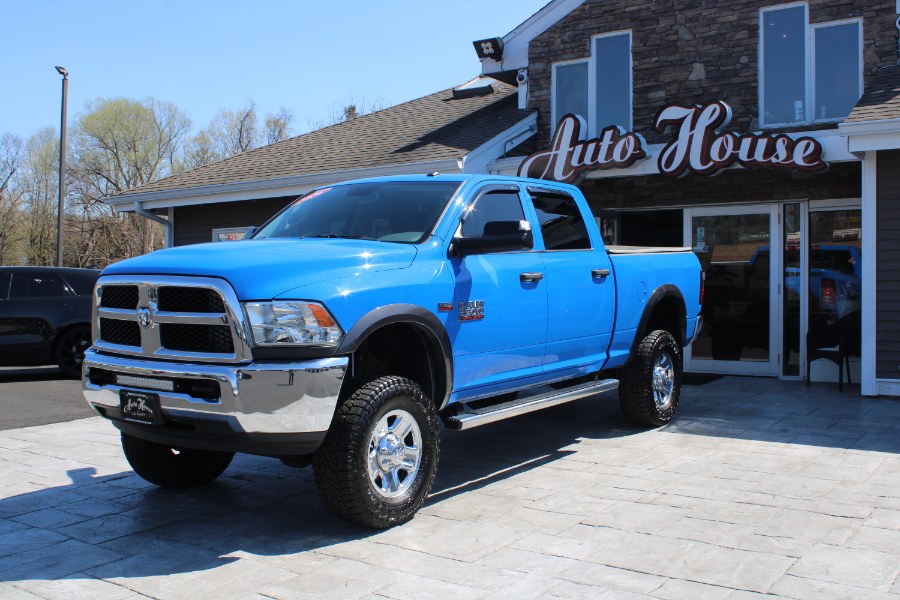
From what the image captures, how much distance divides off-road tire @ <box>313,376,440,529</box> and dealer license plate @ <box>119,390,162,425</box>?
2.90 ft

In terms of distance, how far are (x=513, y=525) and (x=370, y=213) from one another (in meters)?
2.29

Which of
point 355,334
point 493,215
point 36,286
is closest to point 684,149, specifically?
point 493,215

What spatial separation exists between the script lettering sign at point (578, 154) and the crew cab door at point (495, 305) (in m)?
4.73

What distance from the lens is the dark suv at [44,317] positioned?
38.1ft

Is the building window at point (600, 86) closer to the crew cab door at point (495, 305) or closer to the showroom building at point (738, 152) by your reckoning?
the showroom building at point (738, 152)

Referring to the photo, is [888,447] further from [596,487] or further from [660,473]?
[596,487]

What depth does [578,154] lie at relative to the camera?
36.0ft

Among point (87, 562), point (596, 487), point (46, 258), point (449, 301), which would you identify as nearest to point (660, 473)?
point (596, 487)

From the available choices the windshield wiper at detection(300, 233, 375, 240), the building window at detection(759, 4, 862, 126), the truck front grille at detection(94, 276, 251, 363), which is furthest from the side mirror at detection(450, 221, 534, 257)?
the building window at detection(759, 4, 862, 126)

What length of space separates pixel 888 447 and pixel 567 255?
122 inches

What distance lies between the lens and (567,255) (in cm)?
646

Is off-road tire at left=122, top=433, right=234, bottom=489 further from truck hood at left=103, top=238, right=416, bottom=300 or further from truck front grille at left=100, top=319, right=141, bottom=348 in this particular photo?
truck hood at left=103, top=238, right=416, bottom=300

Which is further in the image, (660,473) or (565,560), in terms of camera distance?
(660,473)

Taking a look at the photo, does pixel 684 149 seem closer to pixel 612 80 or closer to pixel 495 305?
pixel 612 80
